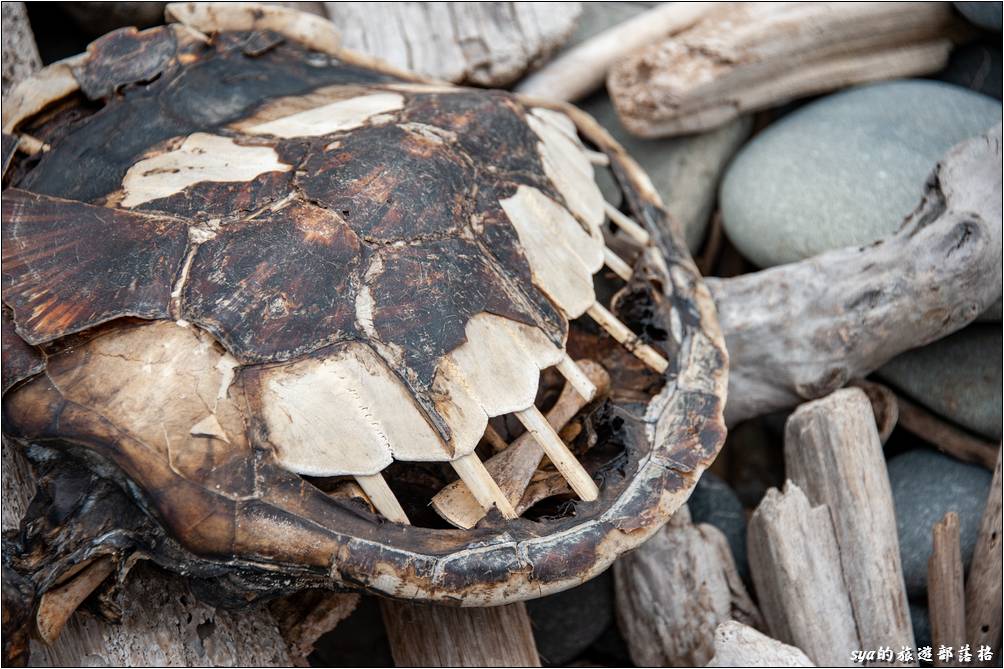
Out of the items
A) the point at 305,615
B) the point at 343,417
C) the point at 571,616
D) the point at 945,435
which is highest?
the point at 343,417

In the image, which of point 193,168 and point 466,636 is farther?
point 466,636

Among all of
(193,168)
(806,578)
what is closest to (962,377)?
(806,578)

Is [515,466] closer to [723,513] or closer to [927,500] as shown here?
[723,513]

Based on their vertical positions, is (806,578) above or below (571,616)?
above

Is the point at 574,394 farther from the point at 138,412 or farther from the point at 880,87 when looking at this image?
the point at 880,87

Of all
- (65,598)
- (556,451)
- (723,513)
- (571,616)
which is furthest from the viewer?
(723,513)

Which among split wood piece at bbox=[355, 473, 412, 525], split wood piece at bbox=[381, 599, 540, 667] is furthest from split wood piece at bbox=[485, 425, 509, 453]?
split wood piece at bbox=[381, 599, 540, 667]

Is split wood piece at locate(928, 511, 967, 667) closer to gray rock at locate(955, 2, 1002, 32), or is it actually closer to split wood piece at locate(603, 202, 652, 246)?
split wood piece at locate(603, 202, 652, 246)

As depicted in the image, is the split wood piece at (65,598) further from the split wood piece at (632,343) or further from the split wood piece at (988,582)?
the split wood piece at (988,582)
